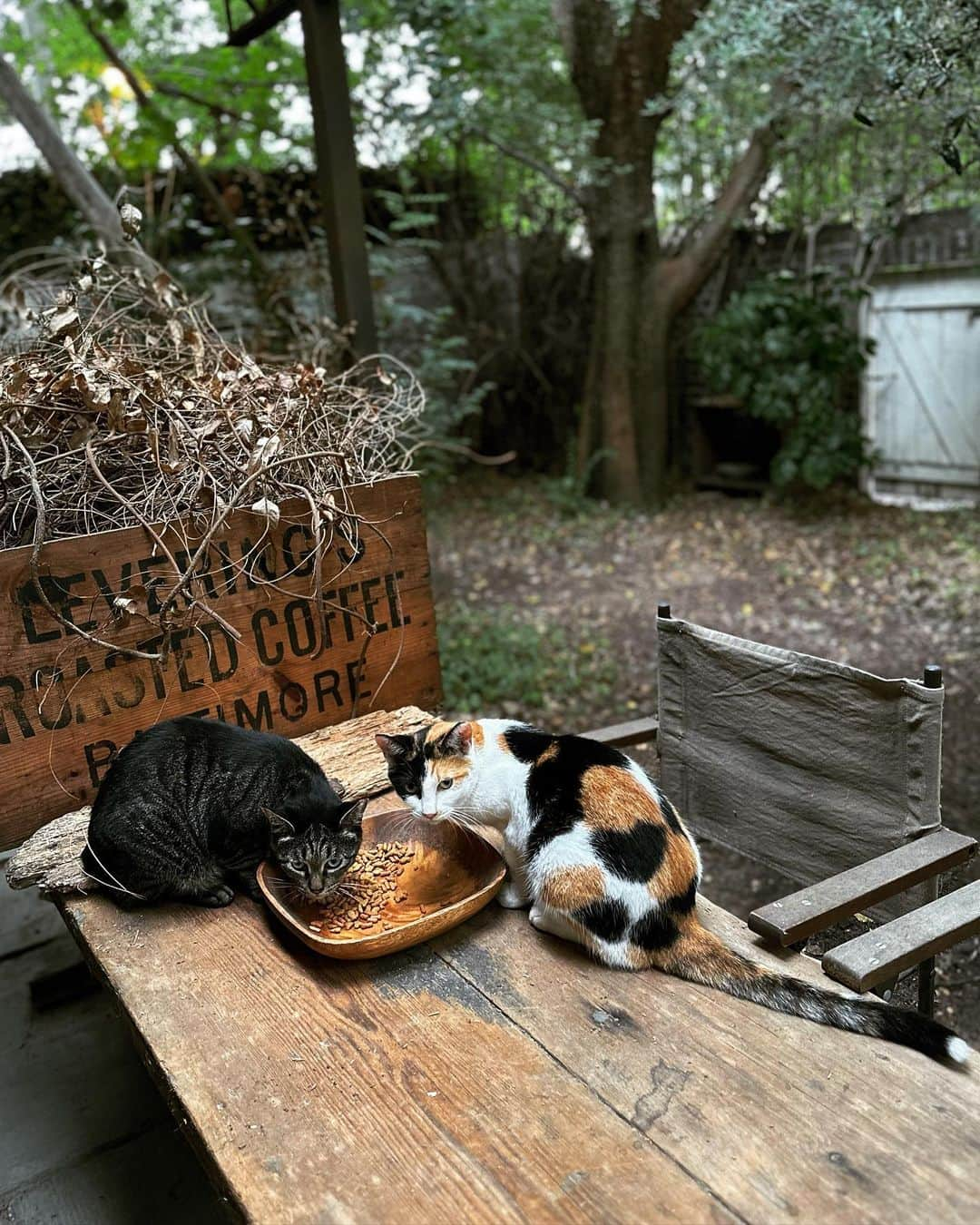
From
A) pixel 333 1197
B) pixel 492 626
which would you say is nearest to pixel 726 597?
pixel 492 626

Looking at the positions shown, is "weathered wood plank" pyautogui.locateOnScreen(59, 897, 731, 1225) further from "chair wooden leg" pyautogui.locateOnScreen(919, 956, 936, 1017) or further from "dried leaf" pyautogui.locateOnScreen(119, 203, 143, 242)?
"dried leaf" pyautogui.locateOnScreen(119, 203, 143, 242)

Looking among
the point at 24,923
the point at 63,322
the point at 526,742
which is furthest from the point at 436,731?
the point at 24,923

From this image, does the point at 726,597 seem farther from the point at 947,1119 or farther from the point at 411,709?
the point at 947,1119

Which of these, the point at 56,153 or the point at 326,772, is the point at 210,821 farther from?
the point at 56,153

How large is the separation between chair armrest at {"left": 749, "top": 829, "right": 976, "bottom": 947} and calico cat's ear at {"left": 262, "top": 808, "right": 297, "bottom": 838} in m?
0.78

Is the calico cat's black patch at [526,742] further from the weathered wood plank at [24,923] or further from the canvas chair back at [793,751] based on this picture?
the weathered wood plank at [24,923]

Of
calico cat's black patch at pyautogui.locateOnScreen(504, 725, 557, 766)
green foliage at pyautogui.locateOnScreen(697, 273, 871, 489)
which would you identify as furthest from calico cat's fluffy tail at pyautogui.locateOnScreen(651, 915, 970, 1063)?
green foliage at pyautogui.locateOnScreen(697, 273, 871, 489)

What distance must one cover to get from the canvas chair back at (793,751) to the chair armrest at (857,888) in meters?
0.08

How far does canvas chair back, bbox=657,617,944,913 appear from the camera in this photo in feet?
5.59

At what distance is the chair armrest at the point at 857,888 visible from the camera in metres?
1.45

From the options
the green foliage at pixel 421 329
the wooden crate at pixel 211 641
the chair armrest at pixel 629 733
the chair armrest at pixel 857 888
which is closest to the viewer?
the chair armrest at pixel 857 888

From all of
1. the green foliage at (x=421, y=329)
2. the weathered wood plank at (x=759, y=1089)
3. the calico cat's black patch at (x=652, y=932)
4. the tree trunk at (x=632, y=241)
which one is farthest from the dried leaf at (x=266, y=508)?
the tree trunk at (x=632, y=241)

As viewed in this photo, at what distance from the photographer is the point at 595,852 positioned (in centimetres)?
150

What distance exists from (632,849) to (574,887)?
4.3 inches
